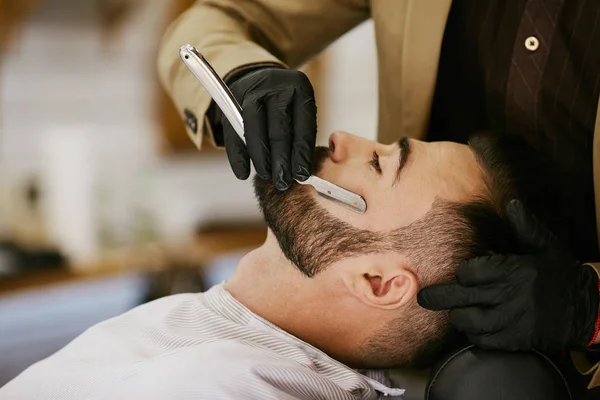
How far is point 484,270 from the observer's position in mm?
1286

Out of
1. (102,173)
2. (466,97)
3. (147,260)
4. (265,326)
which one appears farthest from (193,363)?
(102,173)

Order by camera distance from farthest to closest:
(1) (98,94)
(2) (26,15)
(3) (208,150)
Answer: (3) (208,150), (1) (98,94), (2) (26,15)

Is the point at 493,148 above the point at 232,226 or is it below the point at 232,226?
above

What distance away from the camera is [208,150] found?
5023mm

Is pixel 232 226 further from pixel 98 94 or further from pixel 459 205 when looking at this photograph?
pixel 459 205

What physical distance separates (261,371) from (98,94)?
3.64m

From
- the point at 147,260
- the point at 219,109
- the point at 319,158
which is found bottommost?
the point at 147,260

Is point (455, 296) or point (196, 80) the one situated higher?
point (196, 80)

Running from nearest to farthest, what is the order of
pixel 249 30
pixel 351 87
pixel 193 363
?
pixel 193 363
pixel 249 30
pixel 351 87

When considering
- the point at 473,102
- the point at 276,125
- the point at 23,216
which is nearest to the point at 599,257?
the point at 473,102

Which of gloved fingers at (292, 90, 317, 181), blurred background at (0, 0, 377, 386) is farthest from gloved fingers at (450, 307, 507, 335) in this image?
blurred background at (0, 0, 377, 386)

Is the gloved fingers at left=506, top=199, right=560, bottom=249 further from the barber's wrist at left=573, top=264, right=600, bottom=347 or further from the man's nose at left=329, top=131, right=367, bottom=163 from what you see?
the man's nose at left=329, top=131, right=367, bottom=163

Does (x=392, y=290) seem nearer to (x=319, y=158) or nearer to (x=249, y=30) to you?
(x=319, y=158)

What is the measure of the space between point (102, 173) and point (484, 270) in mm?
3676
